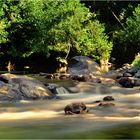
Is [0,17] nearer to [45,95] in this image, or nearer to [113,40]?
[113,40]

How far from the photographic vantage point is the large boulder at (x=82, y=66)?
37344 millimetres

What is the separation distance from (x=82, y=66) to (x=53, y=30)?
462cm

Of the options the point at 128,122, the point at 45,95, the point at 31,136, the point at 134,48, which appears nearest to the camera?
the point at 31,136

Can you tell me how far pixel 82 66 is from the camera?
38312 millimetres

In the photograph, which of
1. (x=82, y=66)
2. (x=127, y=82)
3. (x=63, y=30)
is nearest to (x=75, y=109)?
(x=127, y=82)

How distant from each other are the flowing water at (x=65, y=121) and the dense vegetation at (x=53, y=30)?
21079 mm

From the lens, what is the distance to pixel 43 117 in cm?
1518

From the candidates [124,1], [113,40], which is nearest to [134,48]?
[113,40]

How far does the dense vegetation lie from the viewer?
4028 centimetres

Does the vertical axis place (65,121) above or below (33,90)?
below

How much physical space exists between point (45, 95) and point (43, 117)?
221 inches

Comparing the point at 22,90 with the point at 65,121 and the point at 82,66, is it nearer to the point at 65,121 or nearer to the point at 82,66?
the point at 65,121

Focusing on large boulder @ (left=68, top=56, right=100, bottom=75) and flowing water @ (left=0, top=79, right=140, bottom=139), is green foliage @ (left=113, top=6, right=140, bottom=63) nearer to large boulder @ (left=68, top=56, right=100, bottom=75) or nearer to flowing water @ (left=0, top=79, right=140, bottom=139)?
large boulder @ (left=68, top=56, right=100, bottom=75)

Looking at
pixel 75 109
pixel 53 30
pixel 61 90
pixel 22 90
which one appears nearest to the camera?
pixel 75 109
